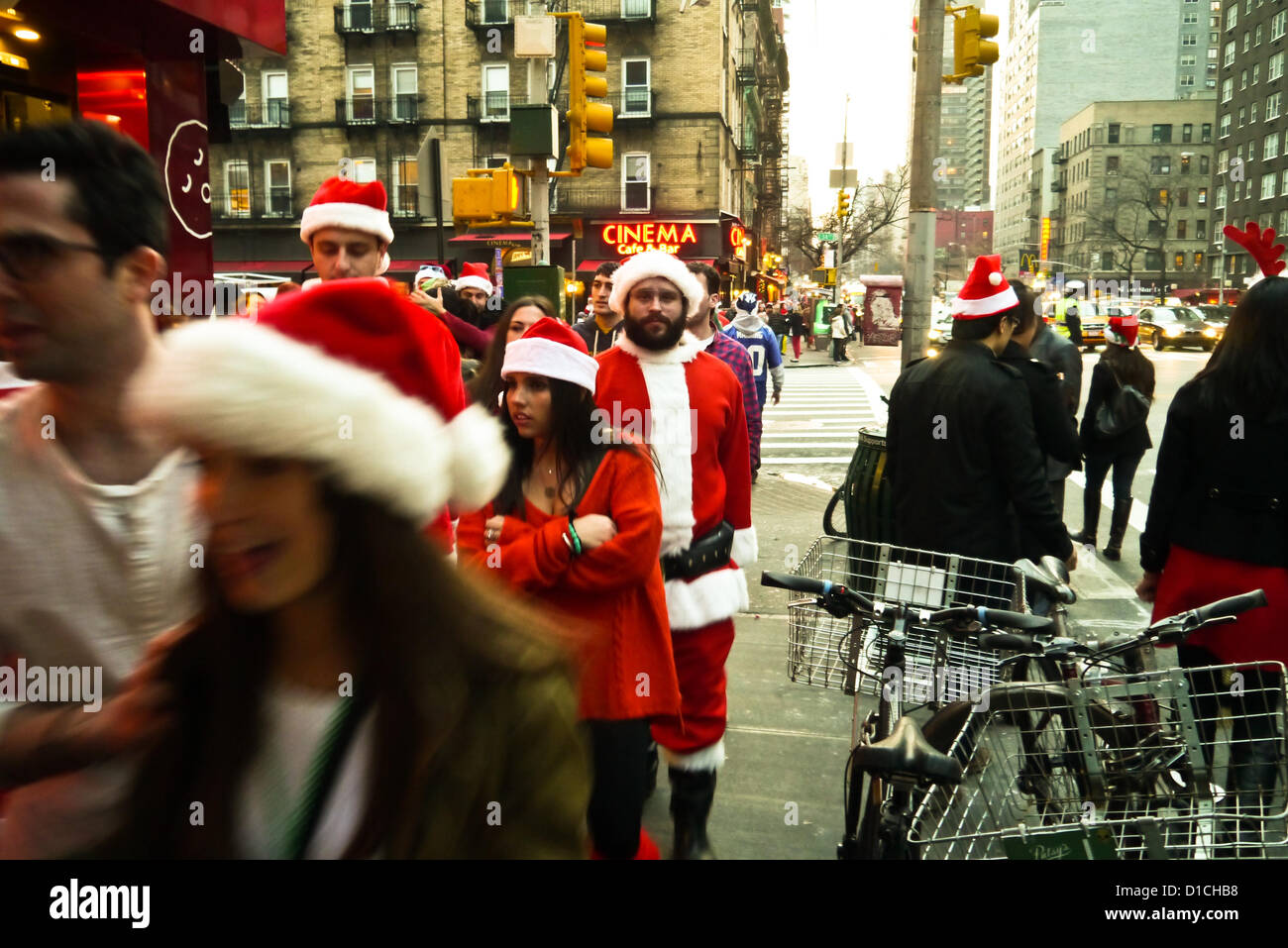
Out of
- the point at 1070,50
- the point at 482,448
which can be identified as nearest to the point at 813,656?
the point at 482,448

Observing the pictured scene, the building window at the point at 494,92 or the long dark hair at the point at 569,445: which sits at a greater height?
the building window at the point at 494,92

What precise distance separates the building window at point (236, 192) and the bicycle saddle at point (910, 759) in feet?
135

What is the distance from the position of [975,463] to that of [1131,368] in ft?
16.8

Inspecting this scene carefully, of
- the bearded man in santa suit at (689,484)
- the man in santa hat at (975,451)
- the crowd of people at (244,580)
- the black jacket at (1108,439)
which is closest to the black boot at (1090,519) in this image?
the black jacket at (1108,439)

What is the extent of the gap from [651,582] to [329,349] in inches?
81.3

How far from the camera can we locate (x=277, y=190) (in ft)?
129

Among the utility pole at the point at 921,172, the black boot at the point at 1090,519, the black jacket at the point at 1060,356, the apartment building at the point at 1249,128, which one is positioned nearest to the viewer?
the black jacket at the point at 1060,356

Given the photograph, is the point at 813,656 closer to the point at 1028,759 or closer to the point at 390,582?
the point at 1028,759

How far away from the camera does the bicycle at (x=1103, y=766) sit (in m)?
2.63

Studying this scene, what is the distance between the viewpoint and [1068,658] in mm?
2930

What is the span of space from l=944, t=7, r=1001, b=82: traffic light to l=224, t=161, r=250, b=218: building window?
33.7 m

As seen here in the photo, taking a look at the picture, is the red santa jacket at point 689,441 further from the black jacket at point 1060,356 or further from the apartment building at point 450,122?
the apartment building at point 450,122

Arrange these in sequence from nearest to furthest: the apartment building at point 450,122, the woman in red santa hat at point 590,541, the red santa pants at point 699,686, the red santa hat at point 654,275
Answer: the woman in red santa hat at point 590,541, the red santa pants at point 699,686, the red santa hat at point 654,275, the apartment building at point 450,122

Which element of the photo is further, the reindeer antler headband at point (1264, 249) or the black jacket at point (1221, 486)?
the reindeer antler headband at point (1264, 249)
